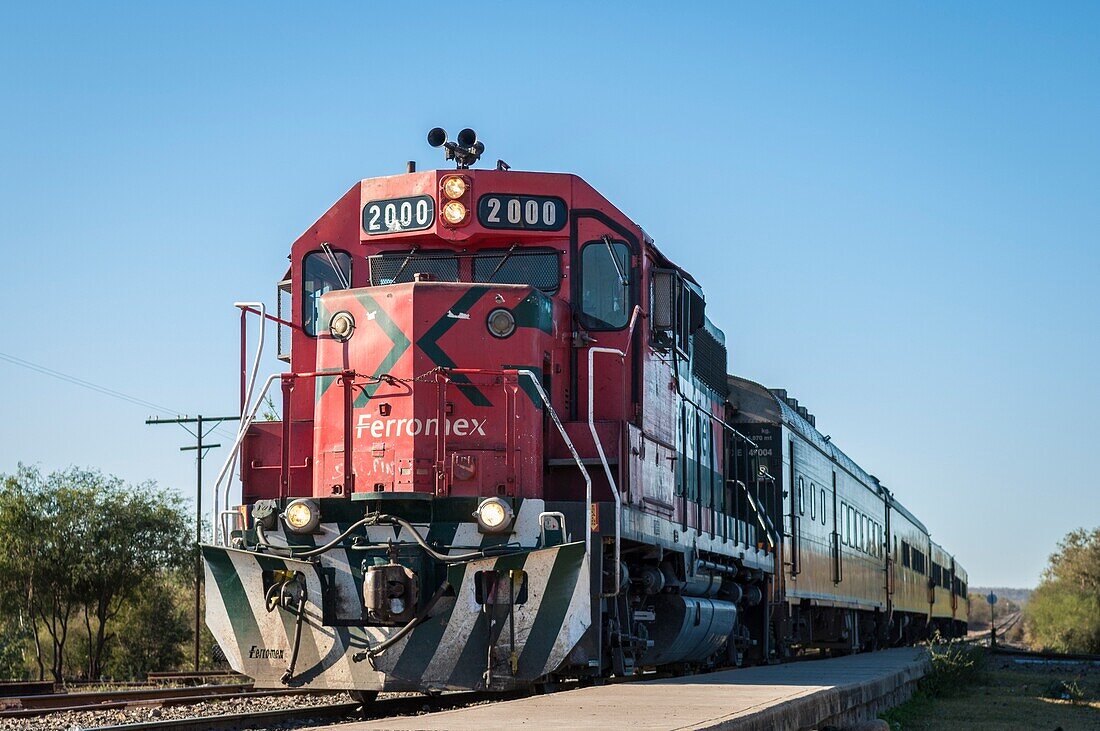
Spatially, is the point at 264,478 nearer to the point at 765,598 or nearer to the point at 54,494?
the point at 765,598

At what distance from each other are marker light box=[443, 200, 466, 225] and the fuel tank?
3671mm

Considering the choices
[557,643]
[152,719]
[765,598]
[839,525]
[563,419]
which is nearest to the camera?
[557,643]

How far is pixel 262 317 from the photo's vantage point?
1045cm

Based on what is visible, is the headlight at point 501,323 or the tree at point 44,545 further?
the tree at point 44,545

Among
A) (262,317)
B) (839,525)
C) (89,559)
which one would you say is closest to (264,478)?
(262,317)

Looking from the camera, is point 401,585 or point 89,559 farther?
point 89,559

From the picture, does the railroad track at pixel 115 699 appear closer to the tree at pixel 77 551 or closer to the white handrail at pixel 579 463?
the white handrail at pixel 579 463

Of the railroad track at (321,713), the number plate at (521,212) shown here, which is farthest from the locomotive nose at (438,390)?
the railroad track at (321,713)

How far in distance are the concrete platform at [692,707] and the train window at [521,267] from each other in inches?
125

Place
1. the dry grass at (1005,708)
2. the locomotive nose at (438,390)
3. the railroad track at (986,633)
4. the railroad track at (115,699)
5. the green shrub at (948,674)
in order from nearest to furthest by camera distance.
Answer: the locomotive nose at (438,390)
the railroad track at (115,699)
the dry grass at (1005,708)
the green shrub at (948,674)
the railroad track at (986,633)

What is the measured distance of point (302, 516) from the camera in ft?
31.2

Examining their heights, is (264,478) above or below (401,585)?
above

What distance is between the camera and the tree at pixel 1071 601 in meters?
49.4

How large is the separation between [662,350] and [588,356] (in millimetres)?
1298
